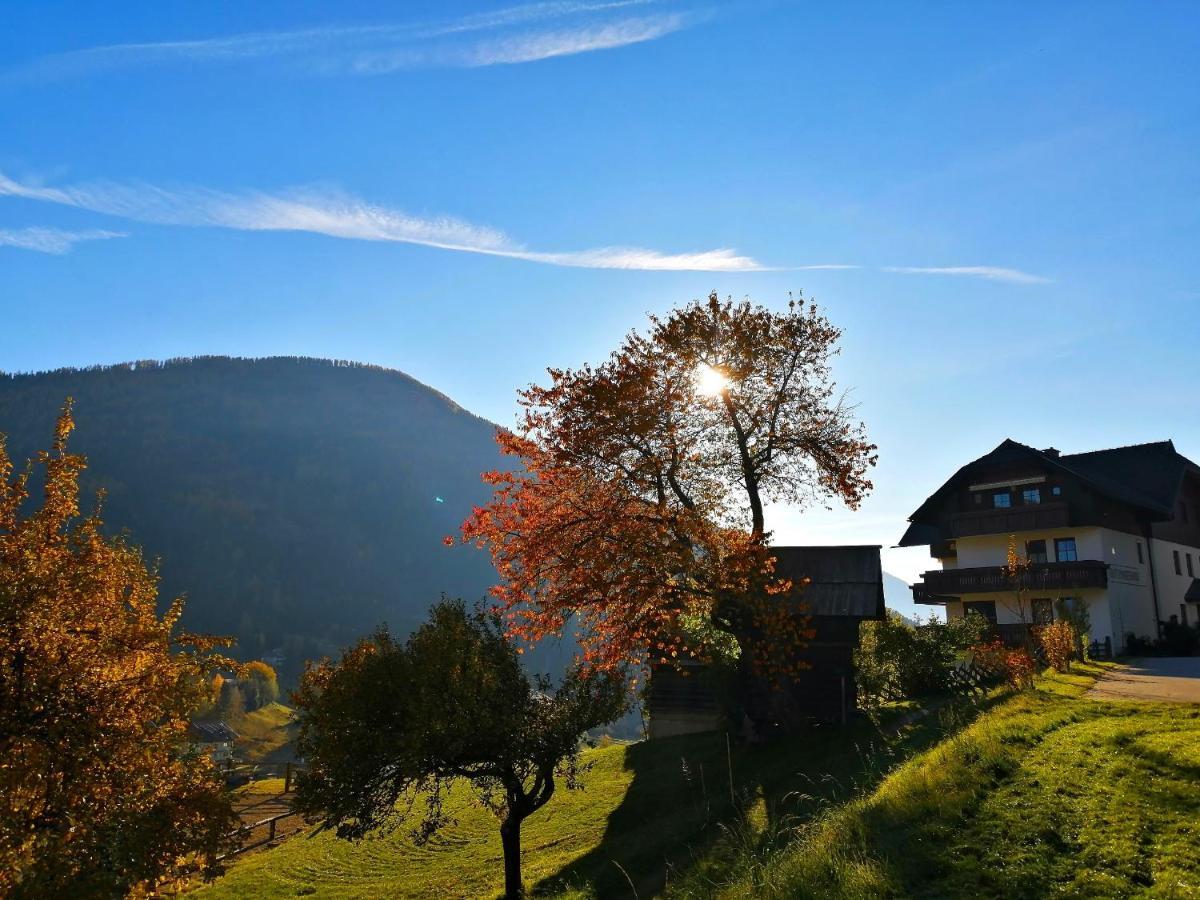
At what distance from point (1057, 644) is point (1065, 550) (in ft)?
58.0

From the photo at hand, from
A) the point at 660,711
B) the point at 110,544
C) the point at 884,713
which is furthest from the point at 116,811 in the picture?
the point at 660,711

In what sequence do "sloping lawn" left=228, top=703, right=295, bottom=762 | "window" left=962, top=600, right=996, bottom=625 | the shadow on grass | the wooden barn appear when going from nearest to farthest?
the shadow on grass < the wooden barn < "window" left=962, top=600, right=996, bottom=625 < "sloping lawn" left=228, top=703, right=295, bottom=762

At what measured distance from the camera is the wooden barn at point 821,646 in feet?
85.8

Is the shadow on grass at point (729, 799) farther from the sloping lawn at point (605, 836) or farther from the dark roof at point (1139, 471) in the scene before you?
the dark roof at point (1139, 471)

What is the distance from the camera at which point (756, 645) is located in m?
A: 22.3

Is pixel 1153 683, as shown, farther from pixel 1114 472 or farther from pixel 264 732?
pixel 264 732

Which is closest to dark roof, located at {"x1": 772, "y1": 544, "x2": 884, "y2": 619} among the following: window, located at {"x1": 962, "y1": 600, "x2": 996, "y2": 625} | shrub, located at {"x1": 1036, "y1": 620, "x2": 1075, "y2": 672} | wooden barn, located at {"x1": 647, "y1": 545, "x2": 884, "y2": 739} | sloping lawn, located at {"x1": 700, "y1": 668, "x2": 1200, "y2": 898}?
wooden barn, located at {"x1": 647, "y1": 545, "x2": 884, "y2": 739}

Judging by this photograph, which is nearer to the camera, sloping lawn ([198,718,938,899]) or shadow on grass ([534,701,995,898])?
shadow on grass ([534,701,995,898])

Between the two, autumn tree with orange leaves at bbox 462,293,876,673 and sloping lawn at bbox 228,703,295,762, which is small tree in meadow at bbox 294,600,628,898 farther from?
sloping lawn at bbox 228,703,295,762

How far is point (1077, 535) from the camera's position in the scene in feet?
134

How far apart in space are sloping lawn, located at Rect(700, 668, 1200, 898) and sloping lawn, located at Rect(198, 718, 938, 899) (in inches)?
151

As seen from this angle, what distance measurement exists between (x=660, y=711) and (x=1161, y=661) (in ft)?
71.5

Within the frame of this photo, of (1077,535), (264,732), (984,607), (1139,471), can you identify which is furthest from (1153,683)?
(264,732)

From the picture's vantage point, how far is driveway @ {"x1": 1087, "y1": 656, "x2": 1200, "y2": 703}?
1866 cm
